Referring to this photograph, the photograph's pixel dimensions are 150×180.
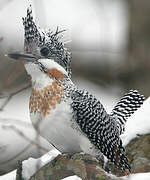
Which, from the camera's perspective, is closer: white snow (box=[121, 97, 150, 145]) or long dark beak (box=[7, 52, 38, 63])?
long dark beak (box=[7, 52, 38, 63])

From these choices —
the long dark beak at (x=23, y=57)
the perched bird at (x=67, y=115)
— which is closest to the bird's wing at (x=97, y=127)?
the perched bird at (x=67, y=115)

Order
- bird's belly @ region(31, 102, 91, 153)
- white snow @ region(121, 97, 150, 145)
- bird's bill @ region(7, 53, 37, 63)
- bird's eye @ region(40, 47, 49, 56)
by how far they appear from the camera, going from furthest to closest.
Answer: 1. white snow @ region(121, 97, 150, 145)
2. bird's eye @ region(40, 47, 49, 56)
3. bird's belly @ region(31, 102, 91, 153)
4. bird's bill @ region(7, 53, 37, 63)

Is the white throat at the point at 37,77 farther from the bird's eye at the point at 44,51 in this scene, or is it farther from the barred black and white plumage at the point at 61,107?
the bird's eye at the point at 44,51

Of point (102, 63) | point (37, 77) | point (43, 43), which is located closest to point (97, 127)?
point (37, 77)

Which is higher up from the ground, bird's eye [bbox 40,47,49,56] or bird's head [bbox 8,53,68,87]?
bird's eye [bbox 40,47,49,56]

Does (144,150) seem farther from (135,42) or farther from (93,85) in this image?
(93,85)

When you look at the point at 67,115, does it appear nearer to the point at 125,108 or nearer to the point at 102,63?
the point at 125,108

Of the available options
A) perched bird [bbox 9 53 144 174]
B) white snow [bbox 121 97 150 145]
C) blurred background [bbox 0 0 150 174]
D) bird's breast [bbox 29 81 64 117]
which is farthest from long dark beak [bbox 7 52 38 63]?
blurred background [bbox 0 0 150 174]

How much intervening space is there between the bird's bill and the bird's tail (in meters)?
0.94

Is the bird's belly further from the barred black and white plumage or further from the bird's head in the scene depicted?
the bird's head

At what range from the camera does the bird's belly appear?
15.3 feet

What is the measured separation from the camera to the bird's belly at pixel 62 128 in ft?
→ 15.3

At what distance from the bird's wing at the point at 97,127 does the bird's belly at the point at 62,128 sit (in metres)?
0.05

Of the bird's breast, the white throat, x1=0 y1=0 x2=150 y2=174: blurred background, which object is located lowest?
x1=0 y1=0 x2=150 y2=174: blurred background
